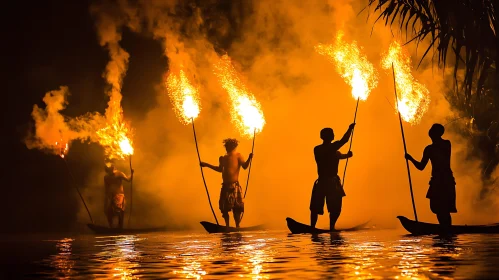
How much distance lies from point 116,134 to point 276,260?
1466cm

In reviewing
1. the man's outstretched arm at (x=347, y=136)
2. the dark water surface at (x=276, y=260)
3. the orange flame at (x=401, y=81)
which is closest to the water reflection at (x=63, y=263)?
the dark water surface at (x=276, y=260)

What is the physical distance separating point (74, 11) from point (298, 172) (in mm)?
8328

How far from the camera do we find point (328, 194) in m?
18.1

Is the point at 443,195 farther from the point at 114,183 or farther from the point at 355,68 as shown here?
the point at 114,183

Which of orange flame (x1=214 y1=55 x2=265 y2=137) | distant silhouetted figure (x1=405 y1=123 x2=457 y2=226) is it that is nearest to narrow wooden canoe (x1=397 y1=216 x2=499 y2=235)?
distant silhouetted figure (x1=405 y1=123 x2=457 y2=226)

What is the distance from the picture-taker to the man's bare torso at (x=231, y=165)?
22203 mm

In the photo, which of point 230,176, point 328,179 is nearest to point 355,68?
point 328,179

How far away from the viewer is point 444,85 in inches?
1043

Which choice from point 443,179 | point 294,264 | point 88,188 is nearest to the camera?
point 294,264

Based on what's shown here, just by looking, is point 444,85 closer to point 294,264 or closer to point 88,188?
point 88,188

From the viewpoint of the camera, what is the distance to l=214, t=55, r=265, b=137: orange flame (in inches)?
886

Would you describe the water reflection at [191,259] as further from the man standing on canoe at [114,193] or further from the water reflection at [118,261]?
the man standing on canoe at [114,193]

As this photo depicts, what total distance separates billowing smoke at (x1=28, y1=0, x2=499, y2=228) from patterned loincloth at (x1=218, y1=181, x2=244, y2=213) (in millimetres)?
3861

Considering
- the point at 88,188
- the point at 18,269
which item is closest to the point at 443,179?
the point at 18,269
